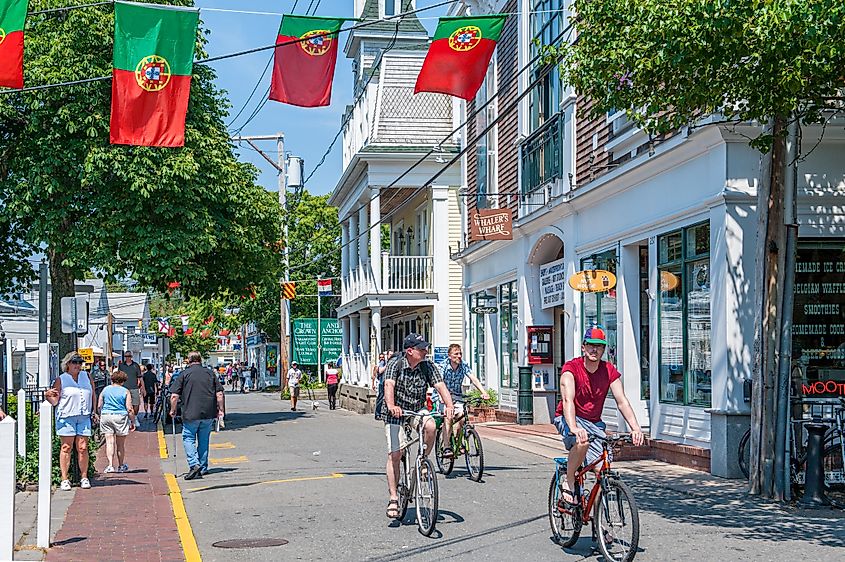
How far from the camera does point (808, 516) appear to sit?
37.1 ft

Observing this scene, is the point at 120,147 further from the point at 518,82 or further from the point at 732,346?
the point at 732,346

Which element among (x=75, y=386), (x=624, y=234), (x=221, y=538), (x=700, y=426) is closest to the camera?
(x=221, y=538)

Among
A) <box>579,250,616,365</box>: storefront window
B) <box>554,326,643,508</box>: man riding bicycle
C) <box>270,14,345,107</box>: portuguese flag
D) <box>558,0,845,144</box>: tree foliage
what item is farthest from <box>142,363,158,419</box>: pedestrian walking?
<box>554,326,643,508</box>: man riding bicycle

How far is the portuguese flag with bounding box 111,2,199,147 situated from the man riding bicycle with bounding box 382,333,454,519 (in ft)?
18.5

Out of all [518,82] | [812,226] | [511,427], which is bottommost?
[511,427]

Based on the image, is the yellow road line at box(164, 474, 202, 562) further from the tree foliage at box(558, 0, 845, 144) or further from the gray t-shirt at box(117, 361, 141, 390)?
the gray t-shirt at box(117, 361, 141, 390)

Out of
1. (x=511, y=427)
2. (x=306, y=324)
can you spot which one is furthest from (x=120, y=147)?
(x=306, y=324)

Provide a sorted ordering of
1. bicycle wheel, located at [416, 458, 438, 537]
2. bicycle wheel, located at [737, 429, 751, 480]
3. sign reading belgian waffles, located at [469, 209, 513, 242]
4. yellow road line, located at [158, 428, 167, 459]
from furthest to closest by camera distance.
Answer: sign reading belgian waffles, located at [469, 209, 513, 242] < yellow road line, located at [158, 428, 167, 459] < bicycle wheel, located at [737, 429, 751, 480] < bicycle wheel, located at [416, 458, 438, 537]

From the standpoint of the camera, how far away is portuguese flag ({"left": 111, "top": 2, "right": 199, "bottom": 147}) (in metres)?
14.4

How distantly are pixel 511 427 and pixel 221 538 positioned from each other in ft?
46.3

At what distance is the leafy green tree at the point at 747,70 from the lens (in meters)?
9.74

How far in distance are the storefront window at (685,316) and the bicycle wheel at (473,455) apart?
339cm

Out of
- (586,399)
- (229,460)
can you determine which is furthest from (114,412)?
(586,399)

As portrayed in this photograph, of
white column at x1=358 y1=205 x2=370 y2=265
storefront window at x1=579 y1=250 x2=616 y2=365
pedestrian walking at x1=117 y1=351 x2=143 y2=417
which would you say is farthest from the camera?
white column at x1=358 y1=205 x2=370 y2=265
